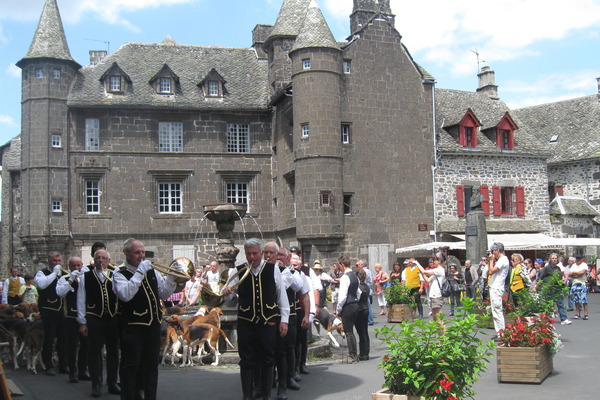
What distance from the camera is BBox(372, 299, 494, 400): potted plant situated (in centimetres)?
638

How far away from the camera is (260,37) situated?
124 ft

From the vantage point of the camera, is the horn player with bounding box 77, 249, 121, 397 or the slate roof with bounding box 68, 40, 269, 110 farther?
the slate roof with bounding box 68, 40, 269, 110

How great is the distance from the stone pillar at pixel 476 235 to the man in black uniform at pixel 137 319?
1486 cm

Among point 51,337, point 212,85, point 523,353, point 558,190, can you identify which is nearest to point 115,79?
point 212,85

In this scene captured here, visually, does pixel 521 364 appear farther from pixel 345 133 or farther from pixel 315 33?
pixel 315 33

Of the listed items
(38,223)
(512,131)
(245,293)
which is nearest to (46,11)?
(38,223)

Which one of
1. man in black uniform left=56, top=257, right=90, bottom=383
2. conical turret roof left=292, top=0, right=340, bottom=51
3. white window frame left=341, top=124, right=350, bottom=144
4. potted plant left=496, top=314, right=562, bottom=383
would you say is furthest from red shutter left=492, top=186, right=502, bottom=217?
man in black uniform left=56, top=257, right=90, bottom=383

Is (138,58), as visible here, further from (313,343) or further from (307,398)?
(307,398)

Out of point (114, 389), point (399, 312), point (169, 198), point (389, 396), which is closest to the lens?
point (389, 396)

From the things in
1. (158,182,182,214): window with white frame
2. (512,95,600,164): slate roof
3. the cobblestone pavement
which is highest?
(512,95,600,164): slate roof

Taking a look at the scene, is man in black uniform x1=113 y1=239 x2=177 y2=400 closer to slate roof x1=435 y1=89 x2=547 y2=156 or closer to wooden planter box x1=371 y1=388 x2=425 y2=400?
wooden planter box x1=371 y1=388 x2=425 y2=400

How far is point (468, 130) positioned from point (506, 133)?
245cm

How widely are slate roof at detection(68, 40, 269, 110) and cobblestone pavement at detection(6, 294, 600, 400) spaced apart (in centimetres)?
2237

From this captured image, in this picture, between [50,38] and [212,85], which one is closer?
[50,38]
